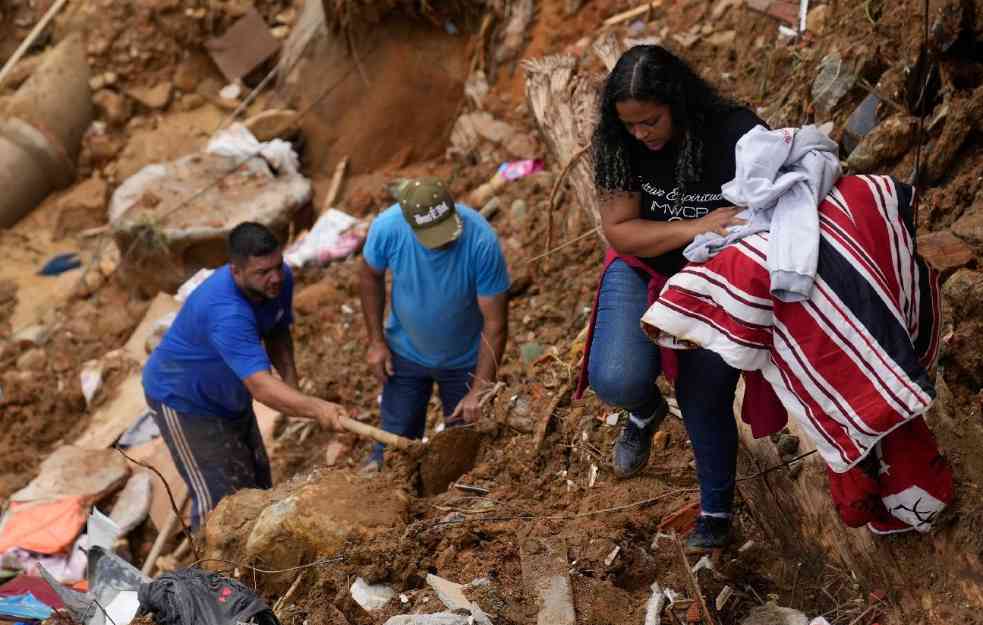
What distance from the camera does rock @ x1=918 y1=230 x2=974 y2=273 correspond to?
12.5 feet

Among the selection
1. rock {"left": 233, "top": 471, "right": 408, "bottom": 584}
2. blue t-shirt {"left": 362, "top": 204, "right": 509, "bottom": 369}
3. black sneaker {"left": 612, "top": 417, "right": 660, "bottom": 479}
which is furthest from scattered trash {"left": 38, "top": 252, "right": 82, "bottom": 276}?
black sneaker {"left": 612, "top": 417, "right": 660, "bottom": 479}

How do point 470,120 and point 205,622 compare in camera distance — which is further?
point 470,120

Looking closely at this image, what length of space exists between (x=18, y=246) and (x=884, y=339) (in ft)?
31.3

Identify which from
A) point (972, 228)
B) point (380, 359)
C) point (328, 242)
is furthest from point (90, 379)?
point (972, 228)

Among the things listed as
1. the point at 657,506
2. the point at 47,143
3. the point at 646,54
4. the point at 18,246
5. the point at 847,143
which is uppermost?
the point at 646,54

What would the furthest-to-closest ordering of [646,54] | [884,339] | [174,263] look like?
[174,263]
[646,54]
[884,339]

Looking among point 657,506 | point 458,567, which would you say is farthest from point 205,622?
point 657,506

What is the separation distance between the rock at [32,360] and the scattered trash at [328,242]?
7.00 feet

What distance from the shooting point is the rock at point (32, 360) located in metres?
8.34

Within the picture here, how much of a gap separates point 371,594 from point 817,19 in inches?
173

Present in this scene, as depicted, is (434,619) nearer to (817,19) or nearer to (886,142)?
(886,142)

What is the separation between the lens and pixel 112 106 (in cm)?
1082

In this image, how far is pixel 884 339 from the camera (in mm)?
2752

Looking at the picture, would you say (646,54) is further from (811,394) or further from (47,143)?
(47,143)
